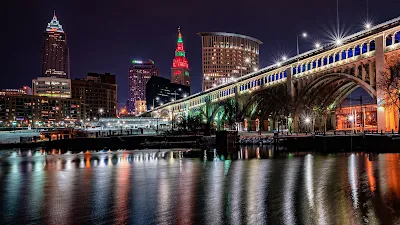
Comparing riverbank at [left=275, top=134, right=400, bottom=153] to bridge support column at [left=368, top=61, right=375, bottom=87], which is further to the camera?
bridge support column at [left=368, top=61, right=375, bottom=87]

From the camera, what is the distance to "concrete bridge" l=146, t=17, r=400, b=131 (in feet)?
191

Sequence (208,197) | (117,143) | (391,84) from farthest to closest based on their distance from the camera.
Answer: (117,143) < (391,84) < (208,197)

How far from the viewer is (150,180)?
23500 millimetres

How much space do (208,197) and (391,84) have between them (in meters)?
48.2

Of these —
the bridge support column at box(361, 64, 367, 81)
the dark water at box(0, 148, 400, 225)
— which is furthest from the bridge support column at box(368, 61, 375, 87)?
the dark water at box(0, 148, 400, 225)

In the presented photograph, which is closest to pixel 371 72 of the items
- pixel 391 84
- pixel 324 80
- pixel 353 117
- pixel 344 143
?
pixel 391 84

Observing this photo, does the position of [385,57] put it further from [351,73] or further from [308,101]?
[308,101]

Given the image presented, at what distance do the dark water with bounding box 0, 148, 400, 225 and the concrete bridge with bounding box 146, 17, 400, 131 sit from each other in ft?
121

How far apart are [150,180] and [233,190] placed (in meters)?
6.75

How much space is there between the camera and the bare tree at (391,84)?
53.2 m

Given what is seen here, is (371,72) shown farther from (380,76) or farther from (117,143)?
(117,143)

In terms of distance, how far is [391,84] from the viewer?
54844 mm

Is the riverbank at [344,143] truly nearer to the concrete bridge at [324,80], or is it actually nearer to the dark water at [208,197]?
the concrete bridge at [324,80]

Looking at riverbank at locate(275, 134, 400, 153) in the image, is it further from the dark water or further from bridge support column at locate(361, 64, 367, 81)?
the dark water
